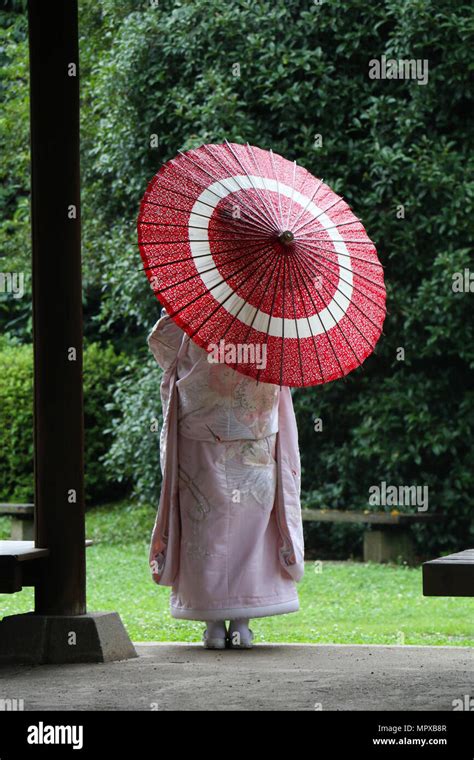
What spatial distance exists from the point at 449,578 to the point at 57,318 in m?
2.09

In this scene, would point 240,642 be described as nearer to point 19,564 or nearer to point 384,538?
point 19,564

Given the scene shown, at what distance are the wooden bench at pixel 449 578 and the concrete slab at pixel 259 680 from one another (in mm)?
469

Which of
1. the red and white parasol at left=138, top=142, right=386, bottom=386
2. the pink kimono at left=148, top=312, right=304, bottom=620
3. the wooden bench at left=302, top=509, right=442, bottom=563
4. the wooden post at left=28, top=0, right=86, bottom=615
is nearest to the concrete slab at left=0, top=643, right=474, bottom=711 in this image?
the pink kimono at left=148, top=312, right=304, bottom=620

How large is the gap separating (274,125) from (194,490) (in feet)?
18.0

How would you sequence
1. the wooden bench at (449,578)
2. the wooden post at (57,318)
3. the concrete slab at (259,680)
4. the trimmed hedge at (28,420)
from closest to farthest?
the wooden bench at (449,578)
the concrete slab at (259,680)
the wooden post at (57,318)
the trimmed hedge at (28,420)

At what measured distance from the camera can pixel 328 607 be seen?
8.30 meters

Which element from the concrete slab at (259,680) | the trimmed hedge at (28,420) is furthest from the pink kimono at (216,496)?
the trimmed hedge at (28,420)

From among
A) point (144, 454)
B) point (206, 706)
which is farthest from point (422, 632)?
point (144, 454)

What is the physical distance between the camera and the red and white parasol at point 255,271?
18.1ft

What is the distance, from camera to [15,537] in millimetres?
11617

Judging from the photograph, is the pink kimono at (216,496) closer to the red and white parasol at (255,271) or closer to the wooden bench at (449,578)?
the red and white parasol at (255,271)

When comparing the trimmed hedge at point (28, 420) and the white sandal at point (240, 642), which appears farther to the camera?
the trimmed hedge at point (28, 420)

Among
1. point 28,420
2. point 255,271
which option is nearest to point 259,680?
point 255,271
